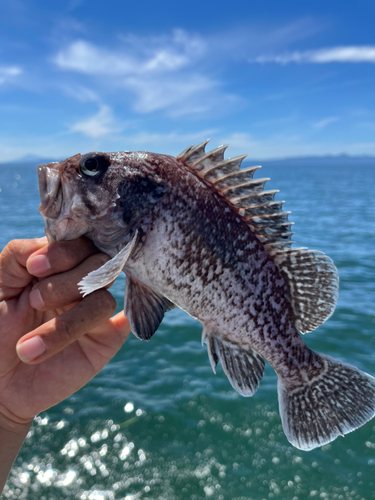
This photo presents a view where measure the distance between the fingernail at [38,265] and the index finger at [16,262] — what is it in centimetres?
14

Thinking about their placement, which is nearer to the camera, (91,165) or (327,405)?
(91,165)

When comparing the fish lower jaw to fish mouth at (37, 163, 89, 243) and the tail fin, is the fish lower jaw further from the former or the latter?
the tail fin

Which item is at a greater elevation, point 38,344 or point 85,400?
point 38,344

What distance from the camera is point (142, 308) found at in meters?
2.71

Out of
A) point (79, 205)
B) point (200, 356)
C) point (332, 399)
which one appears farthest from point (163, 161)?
point (200, 356)

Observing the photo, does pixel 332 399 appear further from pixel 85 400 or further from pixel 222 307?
pixel 85 400

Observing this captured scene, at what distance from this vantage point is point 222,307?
2.67m

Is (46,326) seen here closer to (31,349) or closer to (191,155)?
(31,349)

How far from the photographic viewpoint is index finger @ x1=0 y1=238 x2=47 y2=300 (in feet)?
8.52

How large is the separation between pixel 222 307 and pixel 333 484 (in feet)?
16.4

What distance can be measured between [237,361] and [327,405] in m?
0.80

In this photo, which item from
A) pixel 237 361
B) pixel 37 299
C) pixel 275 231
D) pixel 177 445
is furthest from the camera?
pixel 177 445

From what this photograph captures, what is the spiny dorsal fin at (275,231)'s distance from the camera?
2699 mm

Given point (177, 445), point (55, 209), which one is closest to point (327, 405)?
point (55, 209)
